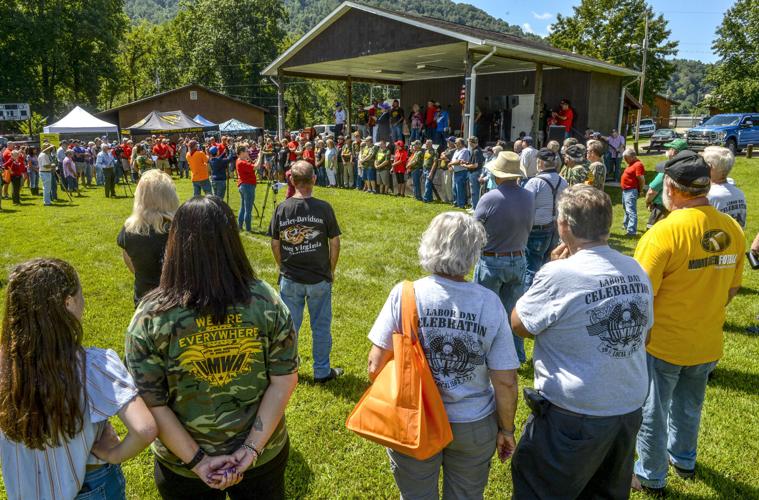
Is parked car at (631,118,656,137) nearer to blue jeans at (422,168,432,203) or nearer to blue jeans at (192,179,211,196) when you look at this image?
blue jeans at (422,168,432,203)

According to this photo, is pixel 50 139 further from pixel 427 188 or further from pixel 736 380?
pixel 736 380

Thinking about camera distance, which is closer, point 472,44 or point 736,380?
point 736,380

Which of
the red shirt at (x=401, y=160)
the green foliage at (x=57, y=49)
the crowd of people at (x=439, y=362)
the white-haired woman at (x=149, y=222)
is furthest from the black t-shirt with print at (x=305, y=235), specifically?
the green foliage at (x=57, y=49)

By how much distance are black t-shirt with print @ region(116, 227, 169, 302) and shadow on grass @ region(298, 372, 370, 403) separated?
172cm

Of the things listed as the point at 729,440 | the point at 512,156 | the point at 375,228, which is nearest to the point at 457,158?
the point at 375,228

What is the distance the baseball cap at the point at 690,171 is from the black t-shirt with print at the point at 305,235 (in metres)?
2.51

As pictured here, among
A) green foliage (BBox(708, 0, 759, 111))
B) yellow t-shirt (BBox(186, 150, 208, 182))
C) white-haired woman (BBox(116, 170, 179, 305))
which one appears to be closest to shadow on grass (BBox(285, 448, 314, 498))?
white-haired woman (BBox(116, 170, 179, 305))

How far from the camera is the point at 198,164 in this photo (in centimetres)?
1267

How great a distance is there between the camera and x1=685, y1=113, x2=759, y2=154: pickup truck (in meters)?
24.5

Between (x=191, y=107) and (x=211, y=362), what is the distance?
43.9 meters

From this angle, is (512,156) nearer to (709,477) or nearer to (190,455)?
(709,477)

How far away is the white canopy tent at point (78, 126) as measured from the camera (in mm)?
26875

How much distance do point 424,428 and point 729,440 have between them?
3.04m

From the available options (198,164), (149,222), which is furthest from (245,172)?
(149,222)
